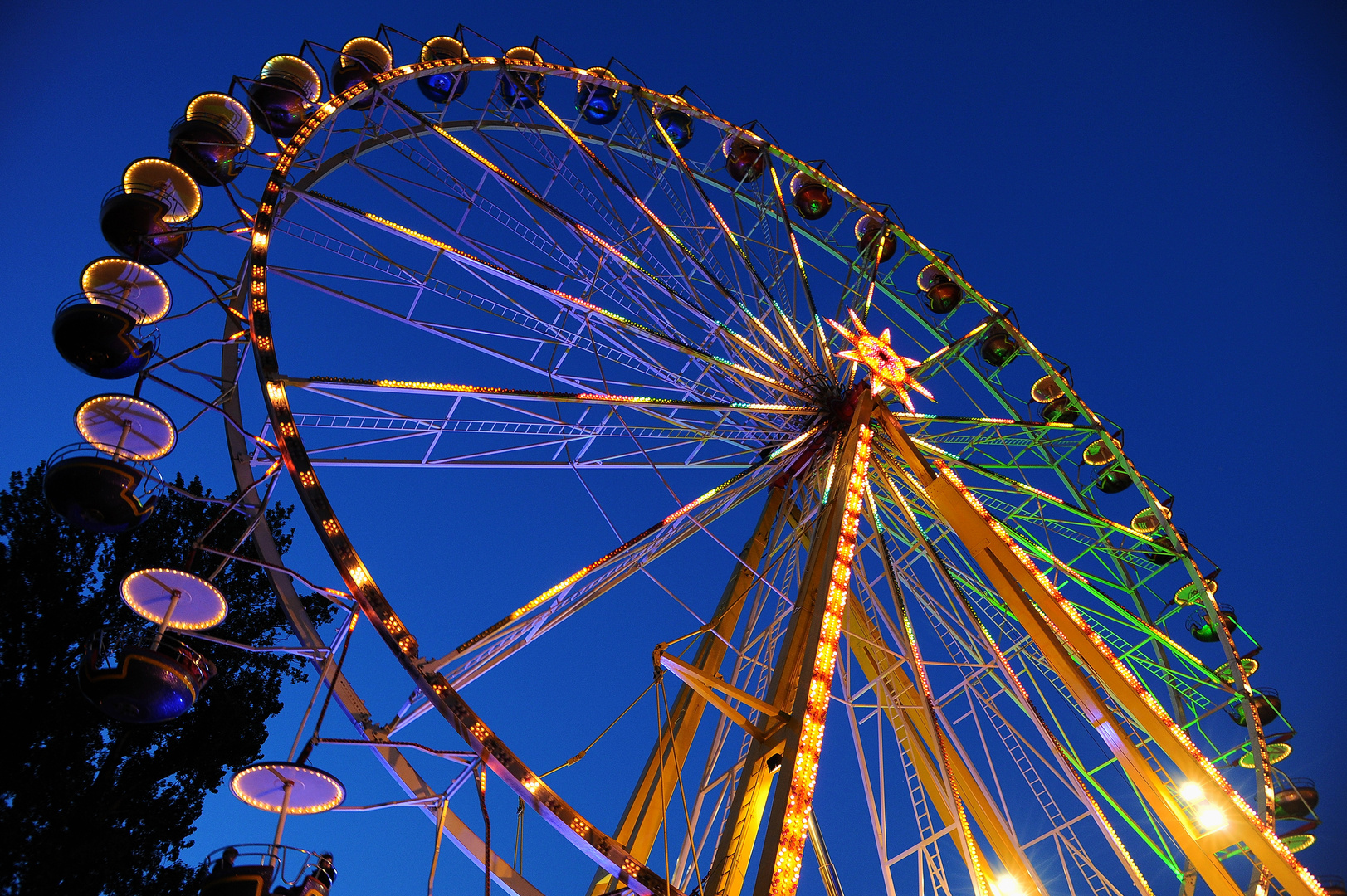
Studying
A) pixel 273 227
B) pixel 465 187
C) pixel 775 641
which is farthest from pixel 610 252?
pixel 775 641

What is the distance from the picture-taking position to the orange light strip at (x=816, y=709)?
557 cm

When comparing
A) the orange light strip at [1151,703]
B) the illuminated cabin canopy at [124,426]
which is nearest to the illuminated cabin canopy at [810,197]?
the orange light strip at [1151,703]

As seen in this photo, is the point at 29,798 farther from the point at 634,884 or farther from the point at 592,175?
the point at 592,175

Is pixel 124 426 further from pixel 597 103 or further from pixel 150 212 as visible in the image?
pixel 597 103

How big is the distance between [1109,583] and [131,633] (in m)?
13.2

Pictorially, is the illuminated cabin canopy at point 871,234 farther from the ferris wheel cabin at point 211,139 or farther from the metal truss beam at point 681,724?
the ferris wheel cabin at point 211,139

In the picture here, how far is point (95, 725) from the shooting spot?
383 inches

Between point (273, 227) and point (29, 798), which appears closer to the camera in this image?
point (273, 227)

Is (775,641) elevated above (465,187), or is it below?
below

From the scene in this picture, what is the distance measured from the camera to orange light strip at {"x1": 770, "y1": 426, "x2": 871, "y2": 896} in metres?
5.57

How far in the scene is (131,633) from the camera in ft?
21.2

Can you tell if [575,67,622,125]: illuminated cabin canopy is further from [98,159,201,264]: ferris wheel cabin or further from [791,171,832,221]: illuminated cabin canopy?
[98,159,201,264]: ferris wheel cabin

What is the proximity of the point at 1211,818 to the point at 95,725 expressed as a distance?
36.7 feet

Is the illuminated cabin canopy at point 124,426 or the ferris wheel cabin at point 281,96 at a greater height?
the ferris wheel cabin at point 281,96
